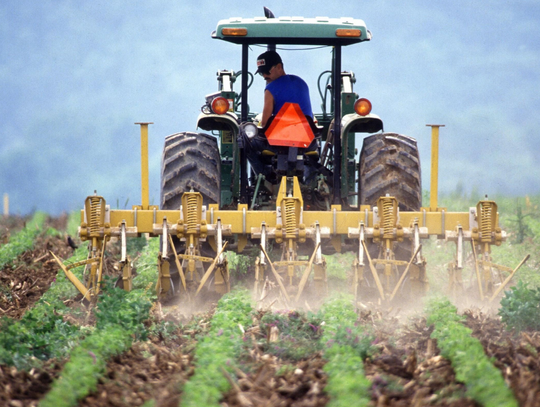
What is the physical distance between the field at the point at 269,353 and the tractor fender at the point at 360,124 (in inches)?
72.8

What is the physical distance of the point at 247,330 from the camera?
20.3ft

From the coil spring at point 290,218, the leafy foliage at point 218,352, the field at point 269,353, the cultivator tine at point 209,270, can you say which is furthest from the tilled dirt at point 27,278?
A: the coil spring at point 290,218

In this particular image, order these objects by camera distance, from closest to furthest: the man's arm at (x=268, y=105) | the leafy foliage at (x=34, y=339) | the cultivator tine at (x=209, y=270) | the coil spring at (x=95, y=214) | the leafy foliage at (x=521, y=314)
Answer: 1. the leafy foliage at (x=34, y=339)
2. the leafy foliage at (x=521, y=314)
3. the cultivator tine at (x=209, y=270)
4. the coil spring at (x=95, y=214)
5. the man's arm at (x=268, y=105)

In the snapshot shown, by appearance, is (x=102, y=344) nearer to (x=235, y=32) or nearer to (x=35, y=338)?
(x=35, y=338)

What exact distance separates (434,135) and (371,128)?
2.38 ft

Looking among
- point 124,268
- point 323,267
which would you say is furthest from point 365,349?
point 124,268

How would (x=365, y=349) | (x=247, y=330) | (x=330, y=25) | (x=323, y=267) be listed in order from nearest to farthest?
(x=365, y=349), (x=247, y=330), (x=323, y=267), (x=330, y=25)

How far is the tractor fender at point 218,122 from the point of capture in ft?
28.0

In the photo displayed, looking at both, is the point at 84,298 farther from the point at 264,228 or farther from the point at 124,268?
the point at 264,228

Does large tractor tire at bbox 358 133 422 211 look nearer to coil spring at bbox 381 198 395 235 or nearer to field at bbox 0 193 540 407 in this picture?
coil spring at bbox 381 198 395 235

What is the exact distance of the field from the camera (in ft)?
14.7

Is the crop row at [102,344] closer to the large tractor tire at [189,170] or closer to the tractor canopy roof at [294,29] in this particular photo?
the large tractor tire at [189,170]

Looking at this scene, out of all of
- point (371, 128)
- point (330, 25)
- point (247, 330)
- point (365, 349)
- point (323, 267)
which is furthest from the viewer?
point (371, 128)

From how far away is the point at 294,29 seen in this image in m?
8.12
